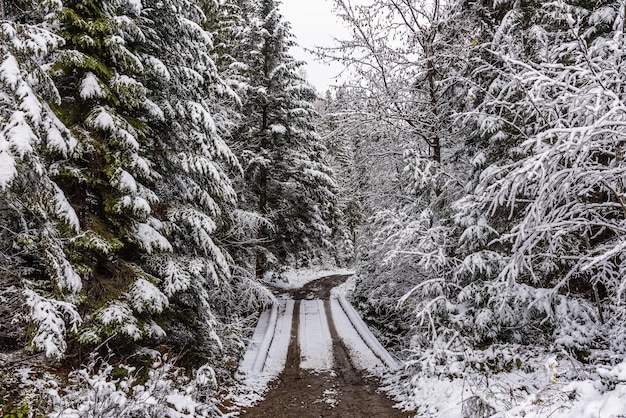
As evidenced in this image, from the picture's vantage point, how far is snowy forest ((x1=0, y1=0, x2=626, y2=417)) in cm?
527

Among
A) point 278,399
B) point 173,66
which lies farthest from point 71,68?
point 278,399

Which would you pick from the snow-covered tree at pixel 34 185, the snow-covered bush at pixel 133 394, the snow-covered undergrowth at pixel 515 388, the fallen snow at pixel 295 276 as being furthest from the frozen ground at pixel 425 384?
the fallen snow at pixel 295 276

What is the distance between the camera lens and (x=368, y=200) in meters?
12.1

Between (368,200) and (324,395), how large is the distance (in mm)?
5714

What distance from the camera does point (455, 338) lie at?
8.31 meters

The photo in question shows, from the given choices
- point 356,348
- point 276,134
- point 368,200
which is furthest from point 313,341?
point 276,134

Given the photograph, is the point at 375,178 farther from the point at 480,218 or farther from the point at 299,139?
the point at 299,139

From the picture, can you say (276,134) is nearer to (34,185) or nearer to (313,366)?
(313,366)

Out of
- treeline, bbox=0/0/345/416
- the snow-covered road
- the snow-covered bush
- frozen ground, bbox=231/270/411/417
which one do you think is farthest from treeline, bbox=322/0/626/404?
the snow-covered bush

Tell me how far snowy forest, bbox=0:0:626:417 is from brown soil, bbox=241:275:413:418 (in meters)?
0.71

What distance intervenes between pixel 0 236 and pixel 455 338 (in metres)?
8.89

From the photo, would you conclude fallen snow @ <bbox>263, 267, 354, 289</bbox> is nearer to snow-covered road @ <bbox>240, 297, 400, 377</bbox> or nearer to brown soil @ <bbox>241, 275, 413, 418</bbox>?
snow-covered road @ <bbox>240, 297, 400, 377</bbox>

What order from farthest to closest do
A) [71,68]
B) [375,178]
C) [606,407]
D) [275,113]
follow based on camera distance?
1. [275,113]
2. [375,178]
3. [71,68]
4. [606,407]

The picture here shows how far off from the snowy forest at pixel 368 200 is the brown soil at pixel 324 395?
2.32ft
